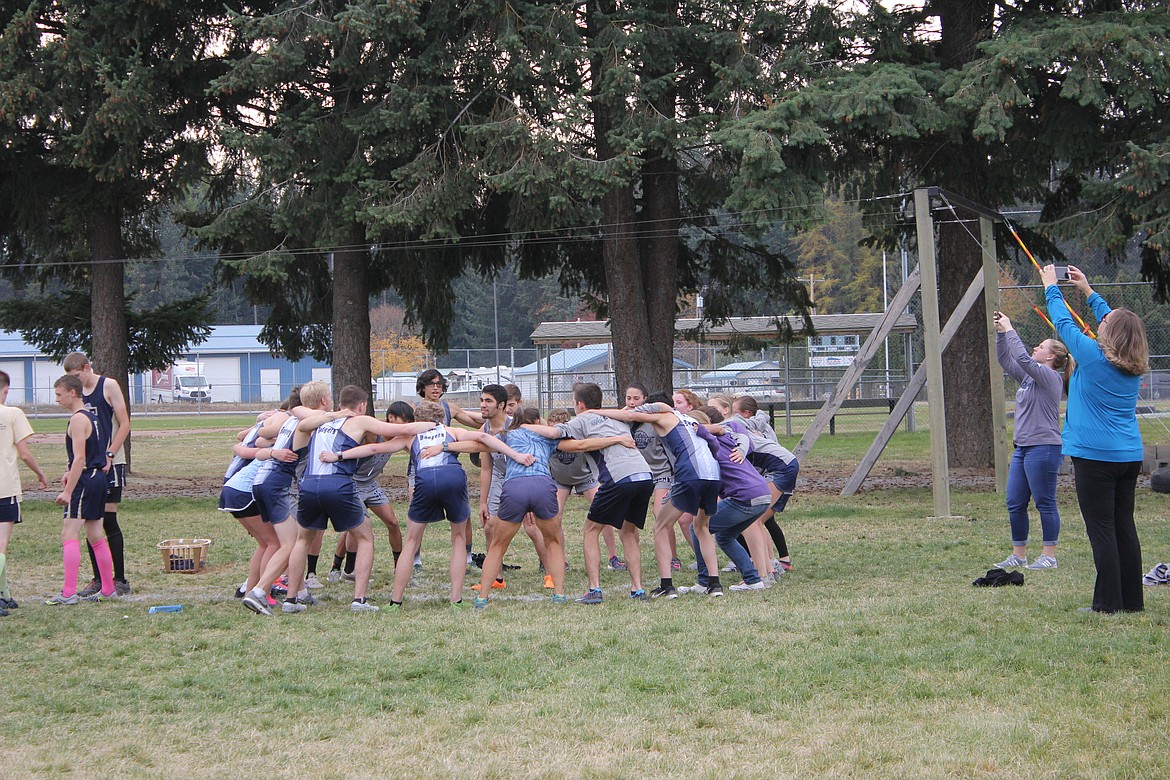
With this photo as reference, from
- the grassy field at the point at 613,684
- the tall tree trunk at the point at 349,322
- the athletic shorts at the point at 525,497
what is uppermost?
the tall tree trunk at the point at 349,322

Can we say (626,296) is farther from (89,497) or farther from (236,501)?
(89,497)

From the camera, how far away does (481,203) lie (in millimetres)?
18172

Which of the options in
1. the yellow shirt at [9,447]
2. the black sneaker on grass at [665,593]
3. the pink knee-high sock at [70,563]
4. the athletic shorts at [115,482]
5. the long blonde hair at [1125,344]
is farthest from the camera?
the athletic shorts at [115,482]

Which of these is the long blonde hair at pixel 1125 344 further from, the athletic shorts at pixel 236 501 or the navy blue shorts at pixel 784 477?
the athletic shorts at pixel 236 501

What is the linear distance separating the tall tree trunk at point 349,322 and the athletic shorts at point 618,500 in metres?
11.5

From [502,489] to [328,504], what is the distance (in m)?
1.29

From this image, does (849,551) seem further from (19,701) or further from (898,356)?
(898,356)

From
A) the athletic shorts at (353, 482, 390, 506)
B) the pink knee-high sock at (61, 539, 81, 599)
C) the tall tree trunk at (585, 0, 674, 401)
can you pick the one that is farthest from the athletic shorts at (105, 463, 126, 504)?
the tall tree trunk at (585, 0, 674, 401)

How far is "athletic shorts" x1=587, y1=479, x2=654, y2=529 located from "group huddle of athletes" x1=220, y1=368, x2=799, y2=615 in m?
0.01

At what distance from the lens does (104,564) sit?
862cm

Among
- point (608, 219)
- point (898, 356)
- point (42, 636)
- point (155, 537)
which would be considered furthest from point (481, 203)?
point (898, 356)

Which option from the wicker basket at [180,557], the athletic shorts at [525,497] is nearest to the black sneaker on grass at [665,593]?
the athletic shorts at [525,497]

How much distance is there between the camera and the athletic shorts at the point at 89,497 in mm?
8359

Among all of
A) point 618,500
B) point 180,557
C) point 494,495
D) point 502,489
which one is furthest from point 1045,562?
point 180,557
